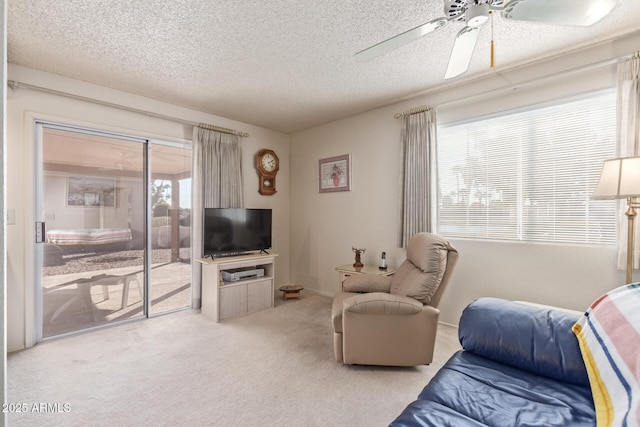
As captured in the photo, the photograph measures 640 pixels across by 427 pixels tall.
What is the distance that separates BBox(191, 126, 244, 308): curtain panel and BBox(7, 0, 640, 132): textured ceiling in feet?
2.09

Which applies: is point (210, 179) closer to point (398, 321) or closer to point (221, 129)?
point (221, 129)

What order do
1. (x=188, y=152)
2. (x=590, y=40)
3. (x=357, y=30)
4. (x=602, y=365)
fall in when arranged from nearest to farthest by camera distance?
(x=602, y=365), (x=357, y=30), (x=590, y=40), (x=188, y=152)

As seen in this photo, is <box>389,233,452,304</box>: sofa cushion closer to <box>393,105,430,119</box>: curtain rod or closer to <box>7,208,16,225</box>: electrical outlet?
<box>393,105,430,119</box>: curtain rod

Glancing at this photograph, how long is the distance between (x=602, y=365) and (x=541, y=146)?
2.12m

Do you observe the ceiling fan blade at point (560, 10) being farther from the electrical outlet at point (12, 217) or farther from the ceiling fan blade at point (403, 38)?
the electrical outlet at point (12, 217)

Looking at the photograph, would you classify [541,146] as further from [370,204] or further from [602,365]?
[602,365]

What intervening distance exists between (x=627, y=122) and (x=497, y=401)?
230 cm

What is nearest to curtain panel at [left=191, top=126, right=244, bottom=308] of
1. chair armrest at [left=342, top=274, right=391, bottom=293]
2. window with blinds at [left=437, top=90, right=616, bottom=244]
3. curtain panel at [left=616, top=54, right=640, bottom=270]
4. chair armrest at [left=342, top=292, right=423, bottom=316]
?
chair armrest at [left=342, top=274, right=391, bottom=293]

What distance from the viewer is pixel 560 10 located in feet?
4.41

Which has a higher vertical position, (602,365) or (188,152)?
(188,152)

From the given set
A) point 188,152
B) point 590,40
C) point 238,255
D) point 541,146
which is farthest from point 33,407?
point 590,40

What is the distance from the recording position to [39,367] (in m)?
2.24

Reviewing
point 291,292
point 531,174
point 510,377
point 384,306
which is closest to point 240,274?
point 291,292

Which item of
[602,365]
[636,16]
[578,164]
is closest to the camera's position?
[602,365]
